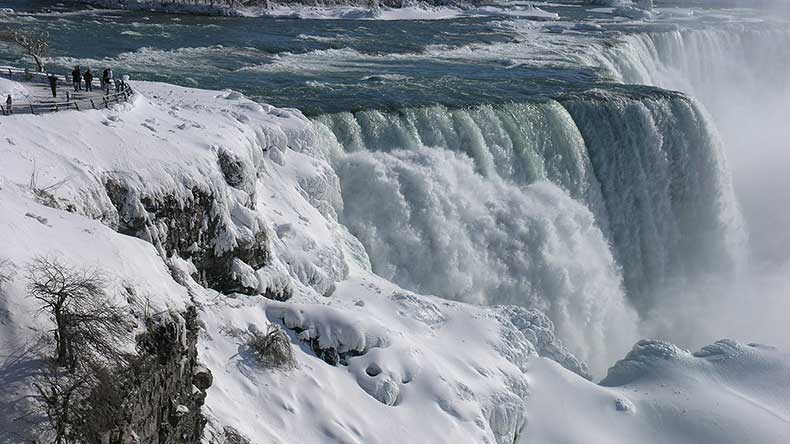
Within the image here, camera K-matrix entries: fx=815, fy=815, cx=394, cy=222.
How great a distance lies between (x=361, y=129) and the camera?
2695 centimetres

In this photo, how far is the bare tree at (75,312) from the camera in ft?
33.9

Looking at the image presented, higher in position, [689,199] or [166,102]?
[166,102]

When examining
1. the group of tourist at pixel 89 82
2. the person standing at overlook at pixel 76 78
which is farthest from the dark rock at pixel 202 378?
the person standing at overlook at pixel 76 78

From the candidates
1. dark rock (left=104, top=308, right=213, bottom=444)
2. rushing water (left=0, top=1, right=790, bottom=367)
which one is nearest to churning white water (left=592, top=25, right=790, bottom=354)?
rushing water (left=0, top=1, right=790, bottom=367)

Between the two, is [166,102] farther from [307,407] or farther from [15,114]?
[307,407]

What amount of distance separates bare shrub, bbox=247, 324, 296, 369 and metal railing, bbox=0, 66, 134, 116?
675 centimetres

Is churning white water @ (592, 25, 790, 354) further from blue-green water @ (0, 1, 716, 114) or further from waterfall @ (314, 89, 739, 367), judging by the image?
blue-green water @ (0, 1, 716, 114)

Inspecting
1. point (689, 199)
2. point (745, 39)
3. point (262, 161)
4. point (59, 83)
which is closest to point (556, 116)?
point (689, 199)

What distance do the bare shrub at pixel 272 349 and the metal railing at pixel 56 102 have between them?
22.1ft

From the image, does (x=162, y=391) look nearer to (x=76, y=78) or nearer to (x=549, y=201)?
(x=76, y=78)

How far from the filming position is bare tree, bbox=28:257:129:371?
1034 cm

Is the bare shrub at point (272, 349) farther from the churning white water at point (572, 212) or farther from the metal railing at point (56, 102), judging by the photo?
the churning white water at point (572, 212)

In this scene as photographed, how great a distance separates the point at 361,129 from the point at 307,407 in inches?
532

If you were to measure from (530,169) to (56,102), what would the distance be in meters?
16.8
